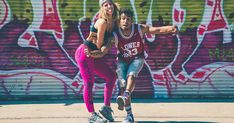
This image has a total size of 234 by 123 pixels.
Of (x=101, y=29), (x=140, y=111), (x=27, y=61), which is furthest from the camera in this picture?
(x=27, y=61)

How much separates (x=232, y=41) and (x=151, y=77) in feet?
5.42

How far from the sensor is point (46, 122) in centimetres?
655

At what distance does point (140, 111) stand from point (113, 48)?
1540mm

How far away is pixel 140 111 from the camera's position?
290 inches

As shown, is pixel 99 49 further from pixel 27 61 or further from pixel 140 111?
pixel 27 61

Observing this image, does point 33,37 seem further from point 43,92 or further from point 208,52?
point 208,52

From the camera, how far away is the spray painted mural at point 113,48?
8273mm

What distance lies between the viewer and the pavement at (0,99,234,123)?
6727mm

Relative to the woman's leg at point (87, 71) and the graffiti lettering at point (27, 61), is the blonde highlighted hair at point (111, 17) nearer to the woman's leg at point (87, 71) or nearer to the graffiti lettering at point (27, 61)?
the woman's leg at point (87, 71)

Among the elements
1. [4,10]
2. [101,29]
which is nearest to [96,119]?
[101,29]

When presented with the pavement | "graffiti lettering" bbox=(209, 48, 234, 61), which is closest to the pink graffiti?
Result: the pavement

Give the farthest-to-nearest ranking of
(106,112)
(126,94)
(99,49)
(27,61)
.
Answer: (27,61), (106,112), (99,49), (126,94)

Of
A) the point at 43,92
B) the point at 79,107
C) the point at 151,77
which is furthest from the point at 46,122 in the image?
the point at 151,77

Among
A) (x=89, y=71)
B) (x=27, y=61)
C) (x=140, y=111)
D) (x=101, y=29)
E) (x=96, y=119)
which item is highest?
(x=101, y=29)
